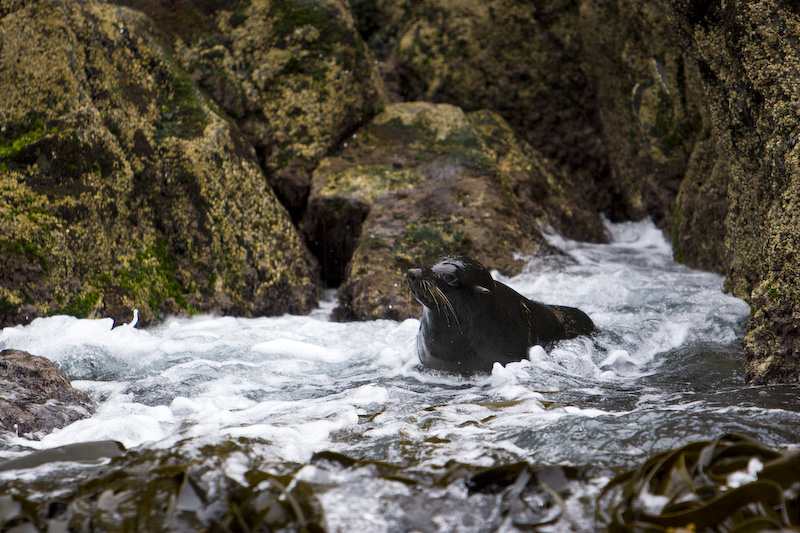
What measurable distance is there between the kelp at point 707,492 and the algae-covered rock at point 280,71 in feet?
18.1

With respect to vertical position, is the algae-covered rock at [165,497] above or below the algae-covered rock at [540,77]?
below

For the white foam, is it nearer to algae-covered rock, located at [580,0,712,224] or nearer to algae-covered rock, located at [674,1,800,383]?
algae-covered rock, located at [674,1,800,383]

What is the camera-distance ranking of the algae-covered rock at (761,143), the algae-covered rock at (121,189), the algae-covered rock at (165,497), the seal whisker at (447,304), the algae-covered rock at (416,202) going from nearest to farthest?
the algae-covered rock at (165,497) < the algae-covered rock at (761,143) < the seal whisker at (447,304) < the algae-covered rock at (121,189) < the algae-covered rock at (416,202)

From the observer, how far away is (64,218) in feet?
16.6

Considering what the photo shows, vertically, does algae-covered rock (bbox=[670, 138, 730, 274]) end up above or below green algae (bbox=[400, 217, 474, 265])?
above

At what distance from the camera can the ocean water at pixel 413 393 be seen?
8.57 feet

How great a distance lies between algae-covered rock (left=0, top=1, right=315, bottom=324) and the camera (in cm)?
498

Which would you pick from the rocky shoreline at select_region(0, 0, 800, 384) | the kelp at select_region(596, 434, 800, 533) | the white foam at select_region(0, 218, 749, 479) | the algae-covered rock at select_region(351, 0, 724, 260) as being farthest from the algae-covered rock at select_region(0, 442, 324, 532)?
the algae-covered rock at select_region(351, 0, 724, 260)

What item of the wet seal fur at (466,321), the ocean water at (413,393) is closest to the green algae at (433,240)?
the ocean water at (413,393)

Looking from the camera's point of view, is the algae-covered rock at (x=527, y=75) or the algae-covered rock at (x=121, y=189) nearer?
the algae-covered rock at (x=121, y=189)

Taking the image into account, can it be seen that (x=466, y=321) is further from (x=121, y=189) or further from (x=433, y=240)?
(x=121, y=189)

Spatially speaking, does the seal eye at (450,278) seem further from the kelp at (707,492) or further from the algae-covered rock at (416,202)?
the kelp at (707,492)

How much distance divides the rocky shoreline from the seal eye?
4.80ft

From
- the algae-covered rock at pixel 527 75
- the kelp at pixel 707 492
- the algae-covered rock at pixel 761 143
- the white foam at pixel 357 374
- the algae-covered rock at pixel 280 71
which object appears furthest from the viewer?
the algae-covered rock at pixel 527 75
